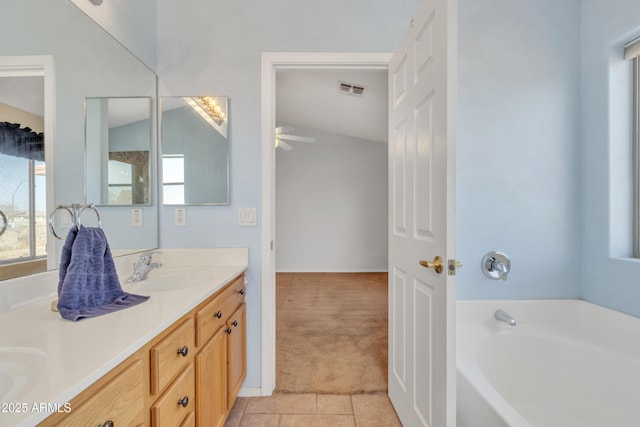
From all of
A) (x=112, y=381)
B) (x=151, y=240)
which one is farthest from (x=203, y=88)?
(x=112, y=381)

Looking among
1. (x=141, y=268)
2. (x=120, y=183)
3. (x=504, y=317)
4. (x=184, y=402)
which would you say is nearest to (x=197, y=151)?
(x=120, y=183)

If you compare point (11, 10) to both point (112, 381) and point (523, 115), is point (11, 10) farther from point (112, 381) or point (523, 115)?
point (523, 115)

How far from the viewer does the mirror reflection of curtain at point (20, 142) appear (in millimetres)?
892

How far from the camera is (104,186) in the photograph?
4.56ft

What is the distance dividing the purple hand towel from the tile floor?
1040 mm

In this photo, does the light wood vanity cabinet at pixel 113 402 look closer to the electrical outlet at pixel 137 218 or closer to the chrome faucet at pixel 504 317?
the electrical outlet at pixel 137 218

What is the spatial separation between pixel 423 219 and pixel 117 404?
47.3 inches

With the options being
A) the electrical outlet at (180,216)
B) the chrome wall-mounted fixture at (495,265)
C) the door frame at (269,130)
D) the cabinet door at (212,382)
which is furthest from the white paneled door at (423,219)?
the electrical outlet at (180,216)

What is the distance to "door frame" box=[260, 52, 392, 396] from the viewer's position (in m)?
1.67

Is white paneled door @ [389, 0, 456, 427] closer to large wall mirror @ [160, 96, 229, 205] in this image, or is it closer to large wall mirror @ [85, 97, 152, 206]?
large wall mirror @ [160, 96, 229, 205]

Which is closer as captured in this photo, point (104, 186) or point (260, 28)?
point (104, 186)

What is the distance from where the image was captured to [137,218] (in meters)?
1.57

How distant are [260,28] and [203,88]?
53cm

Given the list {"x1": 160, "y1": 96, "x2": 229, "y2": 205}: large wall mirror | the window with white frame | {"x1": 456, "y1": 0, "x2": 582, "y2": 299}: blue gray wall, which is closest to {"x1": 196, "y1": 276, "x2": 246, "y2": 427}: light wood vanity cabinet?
{"x1": 160, "y1": 96, "x2": 229, "y2": 205}: large wall mirror
